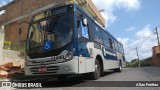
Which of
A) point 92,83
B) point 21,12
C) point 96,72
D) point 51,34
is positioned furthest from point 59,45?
point 21,12

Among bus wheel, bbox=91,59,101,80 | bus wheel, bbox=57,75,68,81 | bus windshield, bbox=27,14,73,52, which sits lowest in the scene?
bus wheel, bbox=57,75,68,81

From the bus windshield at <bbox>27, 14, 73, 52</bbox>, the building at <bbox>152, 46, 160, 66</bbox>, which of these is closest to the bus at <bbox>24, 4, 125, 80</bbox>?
the bus windshield at <bbox>27, 14, 73, 52</bbox>

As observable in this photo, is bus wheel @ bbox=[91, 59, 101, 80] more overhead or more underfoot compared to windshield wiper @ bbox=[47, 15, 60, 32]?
more underfoot

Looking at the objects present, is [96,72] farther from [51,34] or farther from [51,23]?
[51,23]

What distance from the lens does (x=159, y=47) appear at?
4806 cm

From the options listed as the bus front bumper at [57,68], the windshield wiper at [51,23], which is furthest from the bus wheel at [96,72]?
the windshield wiper at [51,23]

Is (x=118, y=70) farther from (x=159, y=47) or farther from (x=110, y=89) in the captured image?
(x=159, y=47)

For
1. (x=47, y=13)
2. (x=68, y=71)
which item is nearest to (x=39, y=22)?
(x=47, y=13)

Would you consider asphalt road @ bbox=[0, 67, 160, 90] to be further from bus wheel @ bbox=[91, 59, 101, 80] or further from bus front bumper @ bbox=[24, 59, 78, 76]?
bus front bumper @ bbox=[24, 59, 78, 76]

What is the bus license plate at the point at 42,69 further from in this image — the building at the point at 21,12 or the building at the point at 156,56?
the building at the point at 156,56

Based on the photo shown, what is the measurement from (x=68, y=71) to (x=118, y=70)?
11205 millimetres

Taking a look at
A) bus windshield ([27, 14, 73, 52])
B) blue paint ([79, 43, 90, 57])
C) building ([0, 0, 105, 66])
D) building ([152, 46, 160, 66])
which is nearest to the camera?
bus windshield ([27, 14, 73, 52])

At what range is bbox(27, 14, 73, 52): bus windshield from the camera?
859 centimetres

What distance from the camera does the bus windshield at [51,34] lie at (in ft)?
28.2
